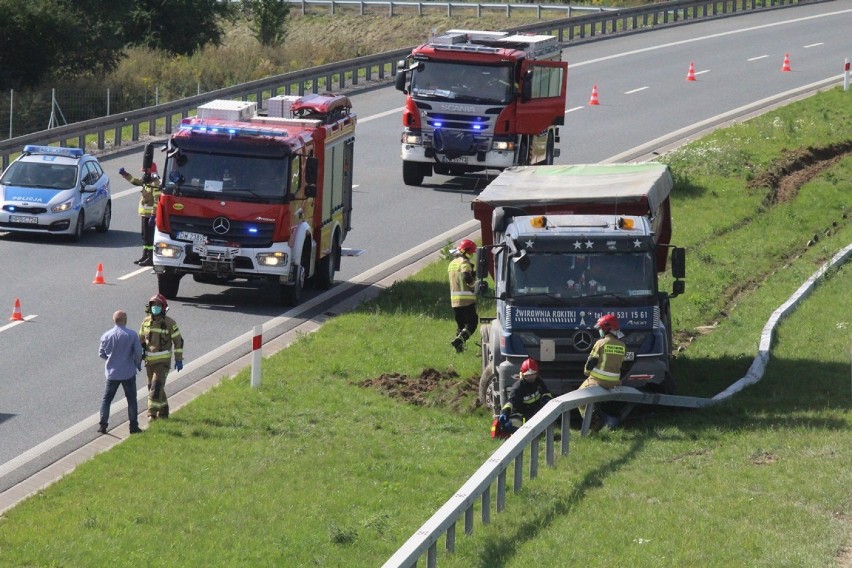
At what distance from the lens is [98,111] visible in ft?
142

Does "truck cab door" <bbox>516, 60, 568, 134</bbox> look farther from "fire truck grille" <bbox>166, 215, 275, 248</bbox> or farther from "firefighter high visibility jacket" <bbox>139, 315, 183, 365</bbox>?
"firefighter high visibility jacket" <bbox>139, 315, 183, 365</bbox>

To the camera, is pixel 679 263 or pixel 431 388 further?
pixel 431 388

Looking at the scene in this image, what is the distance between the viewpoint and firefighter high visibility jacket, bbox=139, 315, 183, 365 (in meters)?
16.8

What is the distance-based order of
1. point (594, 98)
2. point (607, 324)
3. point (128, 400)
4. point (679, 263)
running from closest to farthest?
point (607, 324) → point (128, 400) → point (679, 263) → point (594, 98)

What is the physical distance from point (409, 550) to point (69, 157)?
2015cm

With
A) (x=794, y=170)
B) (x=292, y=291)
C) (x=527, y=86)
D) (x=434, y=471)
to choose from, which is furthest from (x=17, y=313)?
(x=794, y=170)

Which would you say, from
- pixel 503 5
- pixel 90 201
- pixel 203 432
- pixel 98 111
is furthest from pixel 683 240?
pixel 503 5

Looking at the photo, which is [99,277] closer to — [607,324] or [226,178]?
[226,178]

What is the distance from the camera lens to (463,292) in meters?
20.0

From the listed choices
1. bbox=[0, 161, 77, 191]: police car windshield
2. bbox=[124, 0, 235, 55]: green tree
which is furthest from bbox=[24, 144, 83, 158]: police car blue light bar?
bbox=[124, 0, 235, 55]: green tree

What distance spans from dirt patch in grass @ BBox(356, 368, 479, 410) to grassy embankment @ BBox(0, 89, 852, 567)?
4 cm

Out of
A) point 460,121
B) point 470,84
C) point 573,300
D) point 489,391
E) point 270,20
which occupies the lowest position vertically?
point 489,391

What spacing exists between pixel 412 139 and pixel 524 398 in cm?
1754

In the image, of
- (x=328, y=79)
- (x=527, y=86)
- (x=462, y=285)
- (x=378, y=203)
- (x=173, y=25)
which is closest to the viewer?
(x=462, y=285)
